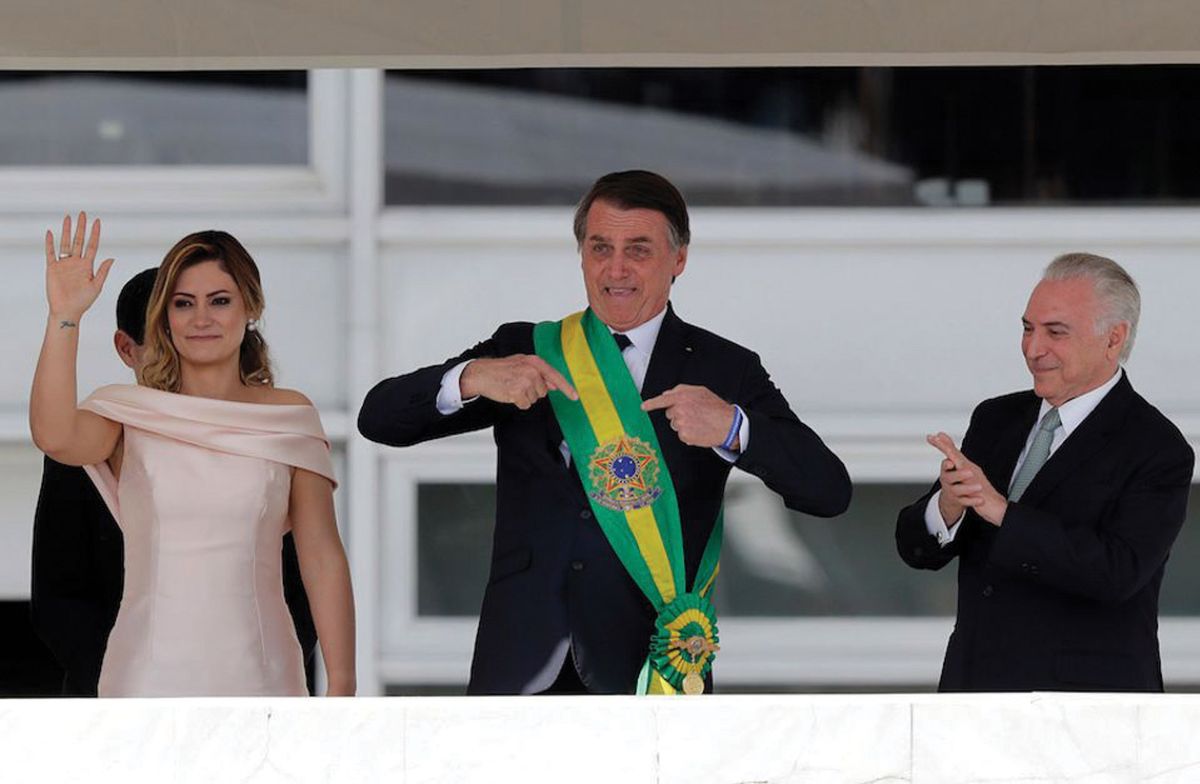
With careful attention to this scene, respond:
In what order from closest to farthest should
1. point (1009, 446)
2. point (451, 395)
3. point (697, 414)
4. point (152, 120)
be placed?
point (697, 414) → point (451, 395) → point (1009, 446) → point (152, 120)

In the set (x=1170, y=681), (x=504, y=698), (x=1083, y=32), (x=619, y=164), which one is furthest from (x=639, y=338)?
(x=1170, y=681)

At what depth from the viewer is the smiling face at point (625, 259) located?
358 cm

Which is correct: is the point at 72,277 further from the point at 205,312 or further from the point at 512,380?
the point at 512,380

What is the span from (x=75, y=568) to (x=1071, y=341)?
1.72 metres

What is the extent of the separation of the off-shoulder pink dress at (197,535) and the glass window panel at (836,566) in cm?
201

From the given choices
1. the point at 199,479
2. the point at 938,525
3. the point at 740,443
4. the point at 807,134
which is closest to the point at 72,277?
the point at 199,479

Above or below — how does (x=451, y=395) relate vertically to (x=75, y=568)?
above

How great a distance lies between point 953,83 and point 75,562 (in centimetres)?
261

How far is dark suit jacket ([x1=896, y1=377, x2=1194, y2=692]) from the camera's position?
3.38m

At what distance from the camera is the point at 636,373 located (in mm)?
3623

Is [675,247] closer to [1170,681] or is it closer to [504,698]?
[504,698]

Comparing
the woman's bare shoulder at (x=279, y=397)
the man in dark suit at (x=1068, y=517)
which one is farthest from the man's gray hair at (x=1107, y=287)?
the woman's bare shoulder at (x=279, y=397)

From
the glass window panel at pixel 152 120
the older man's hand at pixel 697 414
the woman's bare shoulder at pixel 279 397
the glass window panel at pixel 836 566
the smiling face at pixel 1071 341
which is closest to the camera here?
the older man's hand at pixel 697 414

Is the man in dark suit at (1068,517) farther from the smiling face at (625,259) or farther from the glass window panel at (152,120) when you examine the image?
the glass window panel at (152,120)
